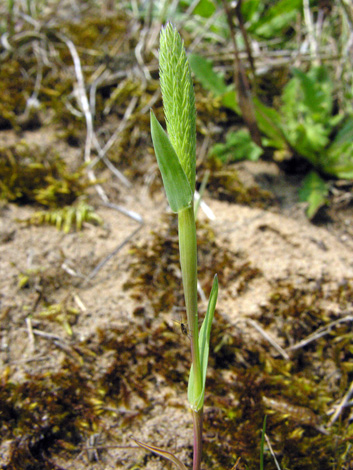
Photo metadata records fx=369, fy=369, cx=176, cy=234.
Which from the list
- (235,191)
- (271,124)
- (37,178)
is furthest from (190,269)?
(271,124)

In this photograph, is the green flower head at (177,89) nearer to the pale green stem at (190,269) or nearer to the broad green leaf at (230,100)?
the pale green stem at (190,269)

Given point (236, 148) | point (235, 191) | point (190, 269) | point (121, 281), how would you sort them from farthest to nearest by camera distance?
point (236, 148), point (235, 191), point (121, 281), point (190, 269)

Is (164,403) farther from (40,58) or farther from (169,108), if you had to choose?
(40,58)

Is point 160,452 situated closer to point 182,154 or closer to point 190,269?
point 190,269

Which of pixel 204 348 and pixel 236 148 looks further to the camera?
pixel 236 148

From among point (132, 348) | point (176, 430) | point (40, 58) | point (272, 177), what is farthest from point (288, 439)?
point (40, 58)

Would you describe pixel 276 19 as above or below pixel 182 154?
above
